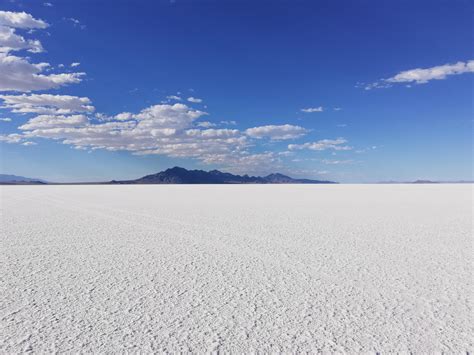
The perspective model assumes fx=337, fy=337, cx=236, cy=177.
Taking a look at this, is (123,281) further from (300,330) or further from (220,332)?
(300,330)

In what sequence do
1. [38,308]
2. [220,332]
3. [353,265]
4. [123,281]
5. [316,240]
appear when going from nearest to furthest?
[220,332] < [38,308] < [123,281] < [353,265] < [316,240]

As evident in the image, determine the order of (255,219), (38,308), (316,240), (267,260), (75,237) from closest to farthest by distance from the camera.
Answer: (38,308) < (267,260) < (316,240) < (75,237) < (255,219)

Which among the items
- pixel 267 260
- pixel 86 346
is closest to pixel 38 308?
pixel 86 346

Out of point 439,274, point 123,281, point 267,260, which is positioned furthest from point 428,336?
point 123,281

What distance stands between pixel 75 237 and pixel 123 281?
421 centimetres

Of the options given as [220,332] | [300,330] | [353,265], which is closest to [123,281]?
[220,332]

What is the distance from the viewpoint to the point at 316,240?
786 cm

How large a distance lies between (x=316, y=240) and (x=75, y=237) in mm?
5882

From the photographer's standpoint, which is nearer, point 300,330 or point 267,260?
point 300,330

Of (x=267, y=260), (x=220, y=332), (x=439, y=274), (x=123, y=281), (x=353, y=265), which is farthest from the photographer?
(x=267, y=260)

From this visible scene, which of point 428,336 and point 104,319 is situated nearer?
point 428,336

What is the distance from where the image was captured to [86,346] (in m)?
3.09

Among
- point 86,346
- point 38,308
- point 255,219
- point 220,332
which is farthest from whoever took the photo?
point 255,219

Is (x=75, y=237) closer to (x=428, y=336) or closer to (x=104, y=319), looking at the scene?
(x=104, y=319)
